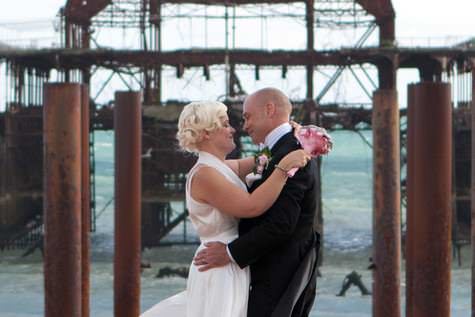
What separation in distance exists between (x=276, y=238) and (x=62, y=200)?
5.27 meters

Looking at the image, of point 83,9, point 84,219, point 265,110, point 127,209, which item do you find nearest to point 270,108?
point 265,110

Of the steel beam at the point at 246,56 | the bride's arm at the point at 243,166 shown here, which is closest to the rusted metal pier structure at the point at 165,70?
the steel beam at the point at 246,56

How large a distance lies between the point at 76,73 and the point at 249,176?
83.2ft

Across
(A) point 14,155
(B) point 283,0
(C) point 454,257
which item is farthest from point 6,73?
(C) point 454,257

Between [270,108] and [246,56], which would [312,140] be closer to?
[270,108]

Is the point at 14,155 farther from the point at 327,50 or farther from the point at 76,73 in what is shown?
the point at 327,50

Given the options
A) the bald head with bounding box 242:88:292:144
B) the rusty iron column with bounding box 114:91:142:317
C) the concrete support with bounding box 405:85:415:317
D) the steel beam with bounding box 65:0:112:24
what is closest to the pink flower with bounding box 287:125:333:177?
the bald head with bounding box 242:88:292:144

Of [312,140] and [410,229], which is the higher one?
[312,140]

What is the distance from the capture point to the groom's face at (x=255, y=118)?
434cm

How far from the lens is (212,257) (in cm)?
432

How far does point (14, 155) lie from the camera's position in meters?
26.7

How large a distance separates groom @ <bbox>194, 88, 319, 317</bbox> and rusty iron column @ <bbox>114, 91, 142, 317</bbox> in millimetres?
5468

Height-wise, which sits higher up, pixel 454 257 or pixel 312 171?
pixel 312 171

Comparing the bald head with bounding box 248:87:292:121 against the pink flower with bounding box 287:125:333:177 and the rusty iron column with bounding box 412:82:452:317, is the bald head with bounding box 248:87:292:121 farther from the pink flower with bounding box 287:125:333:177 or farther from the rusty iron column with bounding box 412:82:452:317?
the rusty iron column with bounding box 412:82:452:317
